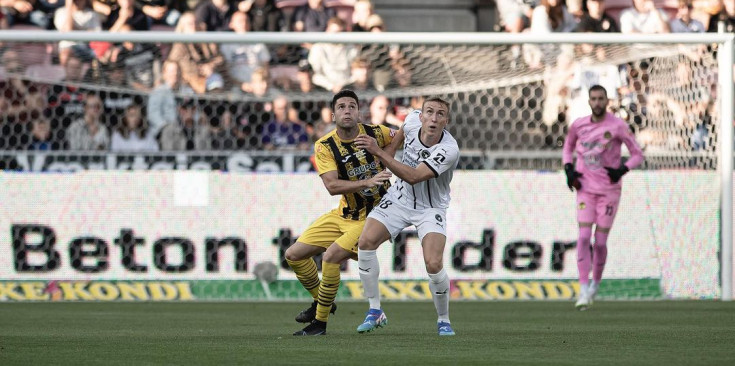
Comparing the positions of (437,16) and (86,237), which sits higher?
(437,16)

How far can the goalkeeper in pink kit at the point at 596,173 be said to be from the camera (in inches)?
445

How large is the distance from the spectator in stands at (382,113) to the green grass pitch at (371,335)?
2.14m

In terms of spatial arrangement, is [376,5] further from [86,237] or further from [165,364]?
[165,364]

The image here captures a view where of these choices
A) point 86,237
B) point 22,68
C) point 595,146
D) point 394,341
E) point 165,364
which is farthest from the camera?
point 22,68

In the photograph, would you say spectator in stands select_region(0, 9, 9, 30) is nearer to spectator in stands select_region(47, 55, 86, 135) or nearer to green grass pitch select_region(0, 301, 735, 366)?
spectator in stands select_region(47, 55, 86, 135)

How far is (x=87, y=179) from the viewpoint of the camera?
40.8 feet

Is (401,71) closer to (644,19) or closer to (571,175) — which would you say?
(571,175)

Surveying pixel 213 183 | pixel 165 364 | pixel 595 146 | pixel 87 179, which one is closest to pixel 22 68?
pixel 87 179

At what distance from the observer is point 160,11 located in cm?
1561

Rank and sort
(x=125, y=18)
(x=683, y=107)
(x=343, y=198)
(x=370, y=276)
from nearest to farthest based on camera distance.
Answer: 1. (x=370, y=276)
2. (x=343, y=198)
3. (x=683, y=107)
4. (x=125, y=18)

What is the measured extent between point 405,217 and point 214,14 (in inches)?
316

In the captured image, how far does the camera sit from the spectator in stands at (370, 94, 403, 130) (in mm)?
13180

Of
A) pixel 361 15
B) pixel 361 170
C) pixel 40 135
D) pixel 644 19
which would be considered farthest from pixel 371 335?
pixel 644 19

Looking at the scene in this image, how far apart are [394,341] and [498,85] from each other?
6.41 meters
